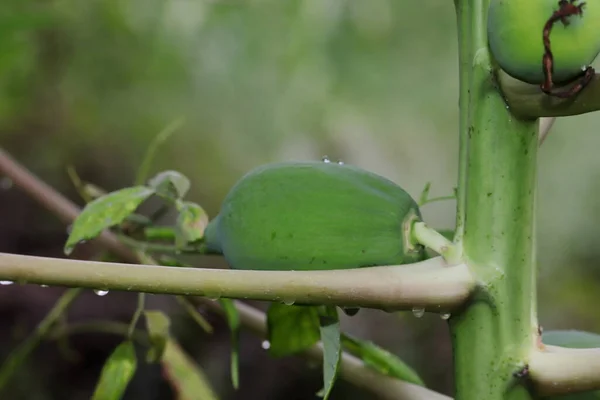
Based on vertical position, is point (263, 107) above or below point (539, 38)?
below

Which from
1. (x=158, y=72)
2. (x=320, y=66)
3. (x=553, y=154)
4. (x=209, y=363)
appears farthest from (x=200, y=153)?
(x=553, y=154)

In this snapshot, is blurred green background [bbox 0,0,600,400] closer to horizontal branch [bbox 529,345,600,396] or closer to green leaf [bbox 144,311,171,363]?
green leaf [bbox 144,311,171,363]

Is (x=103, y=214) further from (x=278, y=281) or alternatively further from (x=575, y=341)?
(x=575, y=341)

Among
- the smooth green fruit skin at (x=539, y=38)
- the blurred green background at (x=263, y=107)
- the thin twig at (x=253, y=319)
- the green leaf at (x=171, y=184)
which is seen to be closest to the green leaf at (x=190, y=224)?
the green leaf at (x=171, y=184)

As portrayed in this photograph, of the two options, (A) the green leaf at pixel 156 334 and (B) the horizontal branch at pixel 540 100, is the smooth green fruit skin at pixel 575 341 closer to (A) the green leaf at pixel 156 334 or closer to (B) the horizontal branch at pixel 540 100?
(B) the horizontal branch at pixel 540 100

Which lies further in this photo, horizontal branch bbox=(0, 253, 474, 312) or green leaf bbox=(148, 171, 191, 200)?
green leaf bbox=(148, 171, 191, 200)

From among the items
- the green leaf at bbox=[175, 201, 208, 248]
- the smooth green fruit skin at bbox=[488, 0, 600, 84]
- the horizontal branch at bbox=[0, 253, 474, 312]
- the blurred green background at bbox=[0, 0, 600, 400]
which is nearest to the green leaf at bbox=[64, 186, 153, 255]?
the green leaf at bbox=[175, 201, 208, 248]

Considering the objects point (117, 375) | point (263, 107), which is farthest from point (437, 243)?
point (263, 107)
